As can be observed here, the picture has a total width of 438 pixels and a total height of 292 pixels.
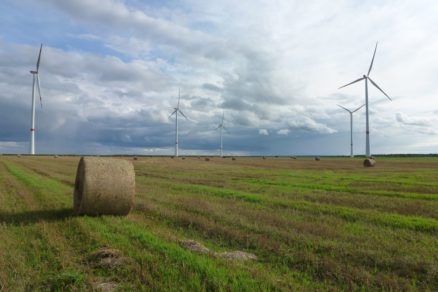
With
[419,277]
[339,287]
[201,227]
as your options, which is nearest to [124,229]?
[201,227]

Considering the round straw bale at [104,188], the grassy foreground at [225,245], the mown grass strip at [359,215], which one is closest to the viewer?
the grassy foreground at [225,245]

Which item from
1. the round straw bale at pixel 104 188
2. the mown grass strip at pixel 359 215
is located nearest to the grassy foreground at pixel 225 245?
the mown grass strip at pixel 359 215

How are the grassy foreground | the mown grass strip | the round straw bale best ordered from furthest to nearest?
the round straw bale, the mown grass strip, the grassy foreground

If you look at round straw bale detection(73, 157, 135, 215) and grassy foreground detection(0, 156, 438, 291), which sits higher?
round straw bale detection(73, 157, 135, 215)

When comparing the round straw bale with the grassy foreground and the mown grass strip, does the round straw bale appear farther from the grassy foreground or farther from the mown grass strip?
the mown grass strip

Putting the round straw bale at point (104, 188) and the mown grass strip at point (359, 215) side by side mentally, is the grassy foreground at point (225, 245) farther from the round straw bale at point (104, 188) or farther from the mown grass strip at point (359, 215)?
the round straw bale at point (104, 188)

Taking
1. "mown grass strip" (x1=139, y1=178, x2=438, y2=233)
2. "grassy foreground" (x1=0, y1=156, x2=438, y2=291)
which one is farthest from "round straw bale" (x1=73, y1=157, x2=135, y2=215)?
"mown grass strip" (x1=139, y1=178, x2=438, y2=233)

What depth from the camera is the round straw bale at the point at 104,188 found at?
1240cm

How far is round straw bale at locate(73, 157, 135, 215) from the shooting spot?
488 inches

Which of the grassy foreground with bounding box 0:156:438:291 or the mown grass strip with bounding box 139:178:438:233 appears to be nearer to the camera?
the grassy foreground with bounding box 0:156:438:291

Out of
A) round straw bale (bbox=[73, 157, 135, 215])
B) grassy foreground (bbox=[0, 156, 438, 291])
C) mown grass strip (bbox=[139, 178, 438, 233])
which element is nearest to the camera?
grassy foreground (bbox=[0, 156, 438, 291])

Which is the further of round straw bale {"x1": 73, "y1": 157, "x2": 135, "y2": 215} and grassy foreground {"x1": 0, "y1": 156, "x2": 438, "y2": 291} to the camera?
round straw bale {"x1": 73, "y1": 157, "x2": 135, "y2": 215}

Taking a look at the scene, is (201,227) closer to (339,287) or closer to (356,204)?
(339,287)

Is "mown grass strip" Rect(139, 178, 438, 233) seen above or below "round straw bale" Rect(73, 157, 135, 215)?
below
